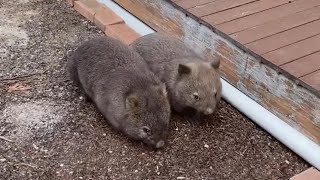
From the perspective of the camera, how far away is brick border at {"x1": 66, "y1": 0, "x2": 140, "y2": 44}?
522cm

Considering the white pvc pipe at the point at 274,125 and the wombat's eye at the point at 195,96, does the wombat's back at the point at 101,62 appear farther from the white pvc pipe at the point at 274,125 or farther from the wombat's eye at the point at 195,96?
the white pvc pipe at the point at 274,125

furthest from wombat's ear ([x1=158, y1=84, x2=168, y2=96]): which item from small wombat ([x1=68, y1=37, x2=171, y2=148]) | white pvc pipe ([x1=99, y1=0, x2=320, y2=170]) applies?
white pvc pipe ([x1=99, y1=0, x2=320, y2=170])

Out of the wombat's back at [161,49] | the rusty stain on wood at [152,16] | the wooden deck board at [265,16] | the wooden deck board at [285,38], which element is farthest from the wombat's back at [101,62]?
the wooden deck board at [285,38]

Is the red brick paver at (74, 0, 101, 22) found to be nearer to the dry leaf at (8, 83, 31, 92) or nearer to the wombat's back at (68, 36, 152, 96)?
the wombat's back at (68, 36, 152, 96)

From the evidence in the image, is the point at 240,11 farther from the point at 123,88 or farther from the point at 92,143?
the point at 92,143

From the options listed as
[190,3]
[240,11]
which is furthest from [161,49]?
[240,11]

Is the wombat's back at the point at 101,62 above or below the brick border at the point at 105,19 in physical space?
above

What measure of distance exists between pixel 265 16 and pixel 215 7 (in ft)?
1.39

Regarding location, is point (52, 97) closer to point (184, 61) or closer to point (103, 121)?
point (103, 121)

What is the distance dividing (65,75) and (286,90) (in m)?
1.80

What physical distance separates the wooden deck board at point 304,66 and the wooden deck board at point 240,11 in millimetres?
769

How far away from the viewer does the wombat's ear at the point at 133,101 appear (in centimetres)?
396

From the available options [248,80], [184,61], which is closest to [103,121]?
[184,61]

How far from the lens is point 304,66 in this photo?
4145 millimetres
